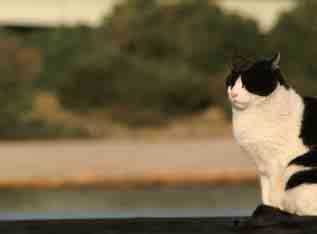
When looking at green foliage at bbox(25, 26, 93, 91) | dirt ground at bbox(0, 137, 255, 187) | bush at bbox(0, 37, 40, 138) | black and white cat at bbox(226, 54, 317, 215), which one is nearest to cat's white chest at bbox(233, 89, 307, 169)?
black and white cat at bbox(226, 54, 317, 215)

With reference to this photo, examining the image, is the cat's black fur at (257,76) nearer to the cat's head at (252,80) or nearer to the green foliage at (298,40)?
the cat's head at (252,80)

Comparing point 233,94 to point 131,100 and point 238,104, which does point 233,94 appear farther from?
point 131,100

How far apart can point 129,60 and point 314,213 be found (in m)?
34.7

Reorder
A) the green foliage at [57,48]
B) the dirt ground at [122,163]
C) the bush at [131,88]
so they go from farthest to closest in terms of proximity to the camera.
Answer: the green foliage at [57,48] → the bush at [131,88] → the dirt ground at [122,163]

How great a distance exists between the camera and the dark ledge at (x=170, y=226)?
4.98m

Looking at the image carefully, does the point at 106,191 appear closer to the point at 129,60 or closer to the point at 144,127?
the point at 144,127

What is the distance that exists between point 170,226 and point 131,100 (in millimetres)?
31040

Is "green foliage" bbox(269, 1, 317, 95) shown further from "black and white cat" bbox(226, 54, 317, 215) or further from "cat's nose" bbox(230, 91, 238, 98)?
"cat's nose" bbox(230, 91, 238, 98)

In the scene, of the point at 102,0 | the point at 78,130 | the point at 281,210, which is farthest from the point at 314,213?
the point at 102,0

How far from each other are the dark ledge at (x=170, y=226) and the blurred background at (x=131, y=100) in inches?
409

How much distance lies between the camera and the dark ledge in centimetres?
498

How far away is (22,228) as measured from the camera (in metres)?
5.10

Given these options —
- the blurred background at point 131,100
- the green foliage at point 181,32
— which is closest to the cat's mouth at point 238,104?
the blurred background at point 131,100

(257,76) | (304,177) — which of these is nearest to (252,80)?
(257,76)
